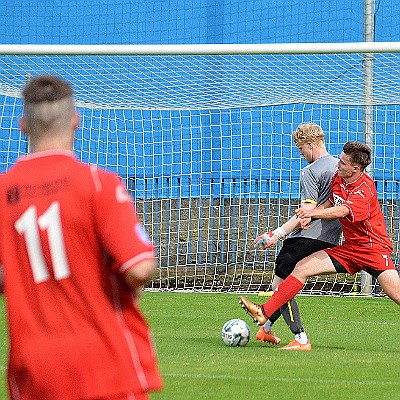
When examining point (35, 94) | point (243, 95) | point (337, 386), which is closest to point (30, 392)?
point (35, 94)

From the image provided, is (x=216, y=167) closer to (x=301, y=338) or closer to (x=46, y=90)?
(x=301, y=338)

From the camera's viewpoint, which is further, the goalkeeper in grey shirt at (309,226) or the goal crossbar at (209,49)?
the goal crossbar at (209,49)

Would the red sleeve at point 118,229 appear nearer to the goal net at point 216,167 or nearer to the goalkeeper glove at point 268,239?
the goalkeeper glove at point 268,239

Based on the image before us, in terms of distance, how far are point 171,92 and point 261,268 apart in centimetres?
317

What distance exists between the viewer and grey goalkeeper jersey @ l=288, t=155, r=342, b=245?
841cm

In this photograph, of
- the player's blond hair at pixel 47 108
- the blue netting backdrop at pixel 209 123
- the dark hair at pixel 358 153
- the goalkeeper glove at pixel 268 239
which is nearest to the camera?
the player's blond hair at pixel 47 108

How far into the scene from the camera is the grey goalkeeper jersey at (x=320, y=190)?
841 cm

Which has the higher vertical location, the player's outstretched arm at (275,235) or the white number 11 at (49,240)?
the white number 11 at (49,240)

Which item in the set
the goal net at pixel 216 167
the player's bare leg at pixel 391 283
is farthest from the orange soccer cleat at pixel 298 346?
the goal net at pixel 216 167

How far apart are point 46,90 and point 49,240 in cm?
45

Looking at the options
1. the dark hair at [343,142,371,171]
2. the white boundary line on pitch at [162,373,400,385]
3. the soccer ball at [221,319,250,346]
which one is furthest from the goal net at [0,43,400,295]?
the white boundary line on pitch at [162,373,400,385]

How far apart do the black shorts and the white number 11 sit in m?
5.56

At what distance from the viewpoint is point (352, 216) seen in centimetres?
798

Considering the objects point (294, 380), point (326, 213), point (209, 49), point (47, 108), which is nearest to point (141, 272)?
point (47, 108)
